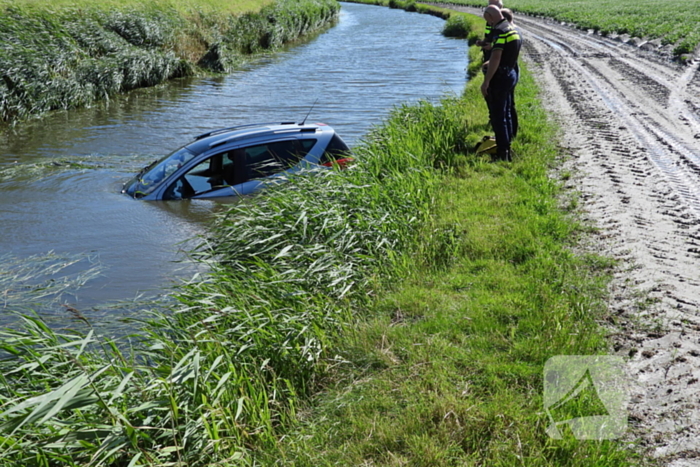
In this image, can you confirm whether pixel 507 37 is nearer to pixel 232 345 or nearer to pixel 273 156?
pixel 273 156

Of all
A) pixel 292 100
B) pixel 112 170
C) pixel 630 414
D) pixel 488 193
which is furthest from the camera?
pixel 292 100

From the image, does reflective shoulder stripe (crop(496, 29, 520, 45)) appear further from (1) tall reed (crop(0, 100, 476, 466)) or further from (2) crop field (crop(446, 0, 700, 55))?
(2) crop field (crop(446, 0, 700, 55))

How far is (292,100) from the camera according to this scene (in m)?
21.2

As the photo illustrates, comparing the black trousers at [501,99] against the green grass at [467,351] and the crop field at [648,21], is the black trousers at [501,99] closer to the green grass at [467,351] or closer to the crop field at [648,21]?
the green grass at [467,351]

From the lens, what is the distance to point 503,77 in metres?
10.1

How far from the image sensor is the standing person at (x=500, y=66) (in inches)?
390

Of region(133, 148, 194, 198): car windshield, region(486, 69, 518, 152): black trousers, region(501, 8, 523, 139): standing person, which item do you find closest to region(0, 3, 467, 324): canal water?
region(133, 148, 194, 198): car windshield

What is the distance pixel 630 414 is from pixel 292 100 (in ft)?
59.8

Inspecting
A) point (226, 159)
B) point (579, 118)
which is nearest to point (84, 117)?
point (226, 159)

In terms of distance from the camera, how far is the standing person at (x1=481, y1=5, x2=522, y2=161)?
9.91 meters

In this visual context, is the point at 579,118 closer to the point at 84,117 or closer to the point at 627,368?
the point at 627,368

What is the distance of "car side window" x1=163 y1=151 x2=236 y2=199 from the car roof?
215 millimetres

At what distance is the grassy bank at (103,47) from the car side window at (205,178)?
1049cm

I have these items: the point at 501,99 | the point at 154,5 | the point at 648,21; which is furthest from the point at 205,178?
the point at 648,21
